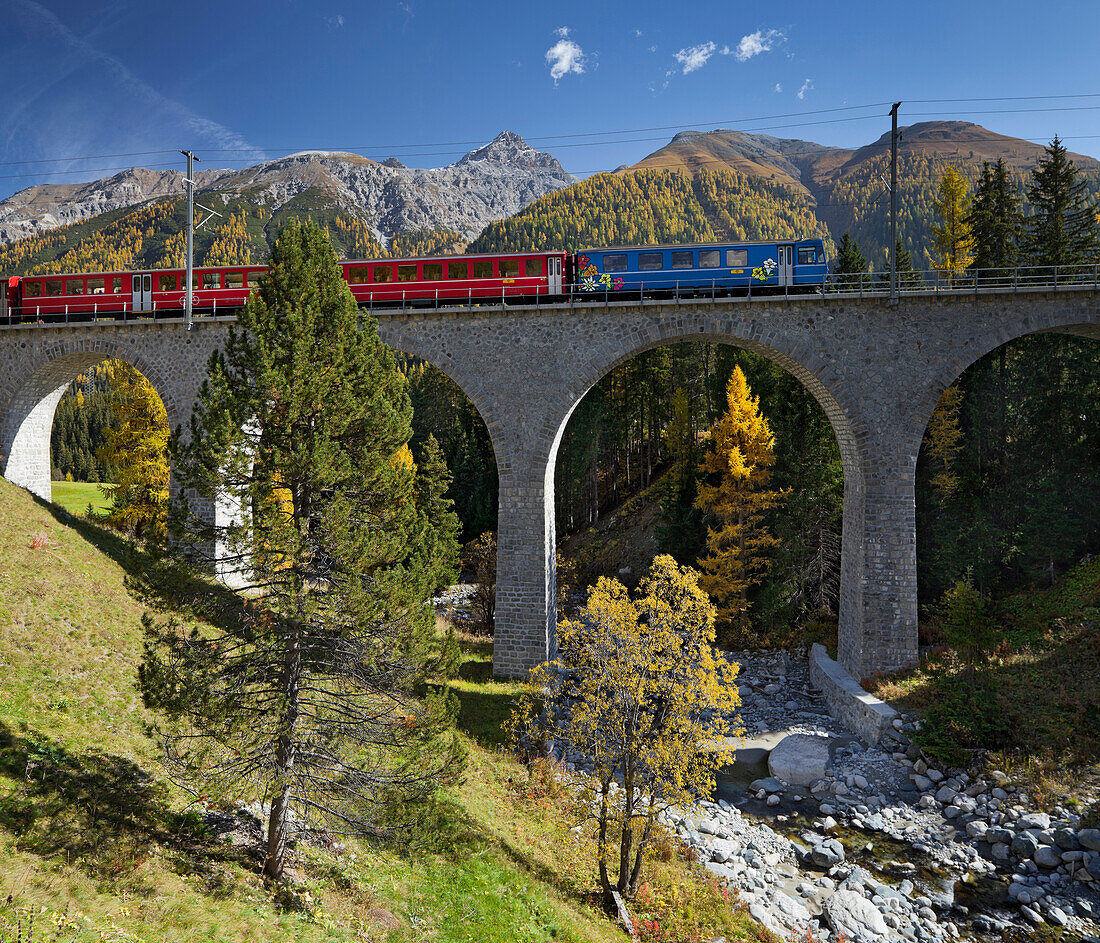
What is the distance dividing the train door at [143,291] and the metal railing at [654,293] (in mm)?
362

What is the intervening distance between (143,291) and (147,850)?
23320mm

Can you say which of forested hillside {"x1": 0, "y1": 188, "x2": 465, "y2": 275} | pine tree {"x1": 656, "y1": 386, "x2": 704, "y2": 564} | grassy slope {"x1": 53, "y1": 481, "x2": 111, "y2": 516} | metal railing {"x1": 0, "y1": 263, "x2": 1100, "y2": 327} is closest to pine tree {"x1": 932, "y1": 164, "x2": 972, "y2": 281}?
metal railing {"x1": 0, "y1": 263, "x2": 1100, "y2": 327}

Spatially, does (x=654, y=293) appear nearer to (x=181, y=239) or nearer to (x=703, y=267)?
(x=703, y=267)

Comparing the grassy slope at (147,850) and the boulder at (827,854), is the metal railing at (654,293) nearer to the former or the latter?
the grassy slope at (147,850)

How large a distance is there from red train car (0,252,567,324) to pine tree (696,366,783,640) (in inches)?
395

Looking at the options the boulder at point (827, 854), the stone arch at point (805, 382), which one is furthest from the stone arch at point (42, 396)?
the boulder at point (827, 854)

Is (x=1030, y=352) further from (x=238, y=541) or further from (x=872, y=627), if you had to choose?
(x=238, y=541)

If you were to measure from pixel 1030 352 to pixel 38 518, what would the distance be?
124 ft

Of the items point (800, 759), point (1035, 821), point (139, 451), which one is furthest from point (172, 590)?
point (139, 451)

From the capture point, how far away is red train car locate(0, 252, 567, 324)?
22844mm

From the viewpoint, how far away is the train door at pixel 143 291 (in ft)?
81.5

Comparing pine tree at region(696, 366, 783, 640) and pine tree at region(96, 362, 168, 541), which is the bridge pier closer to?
pine tree at region(696, 366, 783, 640)

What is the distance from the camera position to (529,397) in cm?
2122

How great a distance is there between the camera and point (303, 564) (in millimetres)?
9078
